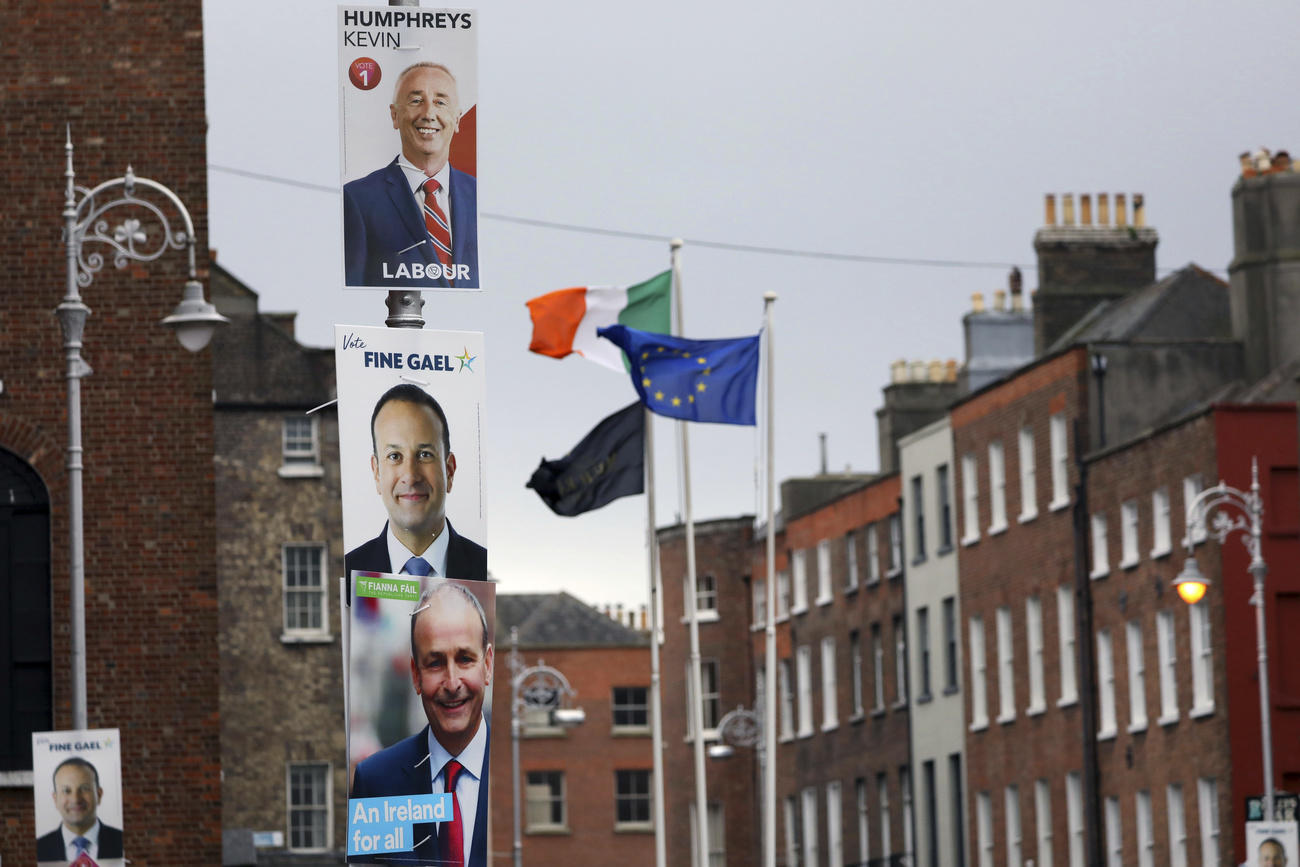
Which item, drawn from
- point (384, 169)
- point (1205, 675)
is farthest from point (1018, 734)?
point (384, 169)

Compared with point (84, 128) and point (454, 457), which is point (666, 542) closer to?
point (84, 128)

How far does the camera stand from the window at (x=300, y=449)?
58500 mm

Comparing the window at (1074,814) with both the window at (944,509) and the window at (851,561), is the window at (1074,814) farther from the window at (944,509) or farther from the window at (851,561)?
the window at (851,561)

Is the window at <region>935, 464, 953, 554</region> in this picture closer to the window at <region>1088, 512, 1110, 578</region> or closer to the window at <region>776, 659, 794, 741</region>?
the window at <region>1088, 512, 1110, 578</region>

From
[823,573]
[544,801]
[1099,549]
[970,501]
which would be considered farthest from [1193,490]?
[544,801]

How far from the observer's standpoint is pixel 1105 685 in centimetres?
6009

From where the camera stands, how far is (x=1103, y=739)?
6028 centimetres

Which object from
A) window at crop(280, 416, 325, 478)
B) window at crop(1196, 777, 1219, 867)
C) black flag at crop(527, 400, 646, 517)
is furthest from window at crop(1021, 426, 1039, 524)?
black flag at crop(527, 400, 646, 517)

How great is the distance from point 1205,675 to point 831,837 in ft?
89.9

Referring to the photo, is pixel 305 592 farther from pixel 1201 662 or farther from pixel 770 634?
pixel 770 634

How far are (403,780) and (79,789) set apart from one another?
958 centimetres

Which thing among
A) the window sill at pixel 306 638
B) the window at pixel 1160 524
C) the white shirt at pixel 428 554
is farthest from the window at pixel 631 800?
the white shirt at pixel 428 554

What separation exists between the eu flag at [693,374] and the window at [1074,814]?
3343 centimetres

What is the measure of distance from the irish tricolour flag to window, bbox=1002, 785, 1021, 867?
120 ft
